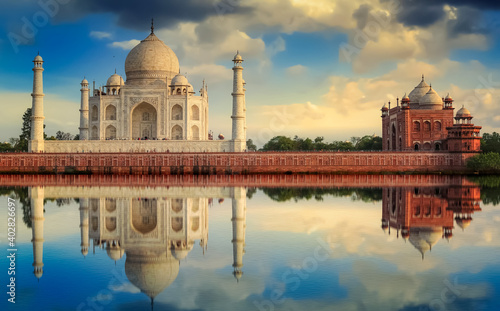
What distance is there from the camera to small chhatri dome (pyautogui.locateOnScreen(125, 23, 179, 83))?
134 ft

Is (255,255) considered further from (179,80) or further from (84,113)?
(84,113)

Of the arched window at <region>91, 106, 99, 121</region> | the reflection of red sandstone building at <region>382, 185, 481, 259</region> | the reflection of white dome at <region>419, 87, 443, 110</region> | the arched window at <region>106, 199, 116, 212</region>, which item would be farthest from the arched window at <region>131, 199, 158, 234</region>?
the reflection of white dome at <region>419, 87, 443, 110</region>

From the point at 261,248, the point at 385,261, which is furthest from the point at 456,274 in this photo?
the point at 261,248

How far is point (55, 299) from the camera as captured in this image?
7.17m

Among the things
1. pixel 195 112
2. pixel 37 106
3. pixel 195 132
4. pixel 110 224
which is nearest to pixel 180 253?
pixel 110 224

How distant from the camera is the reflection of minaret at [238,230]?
8843 mm

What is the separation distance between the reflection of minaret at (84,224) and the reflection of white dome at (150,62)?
23.6m

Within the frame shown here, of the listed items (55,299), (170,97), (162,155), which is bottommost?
(55,299)

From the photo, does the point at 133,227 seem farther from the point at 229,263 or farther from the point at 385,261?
the point at 385,261

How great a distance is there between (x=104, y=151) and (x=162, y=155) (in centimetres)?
427

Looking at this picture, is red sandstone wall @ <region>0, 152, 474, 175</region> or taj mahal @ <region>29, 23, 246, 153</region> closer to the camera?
red sandstone wall @ <region>0, 152, 474, 175</region>

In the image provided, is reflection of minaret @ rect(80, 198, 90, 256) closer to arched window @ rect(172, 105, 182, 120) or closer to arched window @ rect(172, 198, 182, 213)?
arched window @ rect(172, 198, 182, 213)

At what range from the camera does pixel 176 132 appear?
39.3m

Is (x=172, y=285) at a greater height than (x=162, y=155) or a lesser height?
lesser
